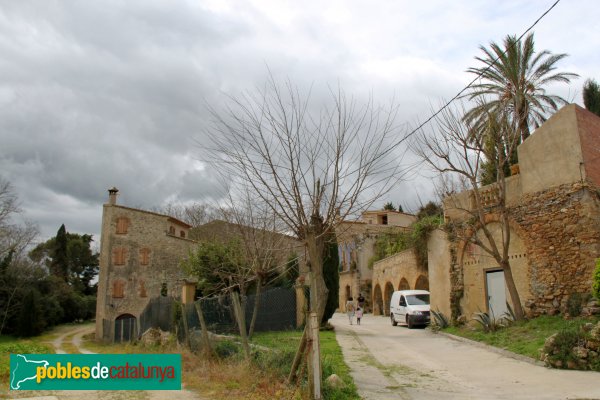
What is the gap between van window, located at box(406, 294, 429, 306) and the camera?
2241 centimetres

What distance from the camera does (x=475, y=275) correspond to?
718 inches

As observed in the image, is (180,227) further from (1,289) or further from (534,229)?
(534,229)

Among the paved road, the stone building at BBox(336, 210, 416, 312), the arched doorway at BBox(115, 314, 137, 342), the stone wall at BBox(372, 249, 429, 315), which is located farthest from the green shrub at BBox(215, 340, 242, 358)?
the stone building at BBox(336, 210, 416, 312)

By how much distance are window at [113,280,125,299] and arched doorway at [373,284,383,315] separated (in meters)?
19.3

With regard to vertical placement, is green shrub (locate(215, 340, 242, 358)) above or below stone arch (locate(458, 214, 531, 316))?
below

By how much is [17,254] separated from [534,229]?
41413 mm

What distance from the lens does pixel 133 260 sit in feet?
124

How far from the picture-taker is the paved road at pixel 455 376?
7.81 meters

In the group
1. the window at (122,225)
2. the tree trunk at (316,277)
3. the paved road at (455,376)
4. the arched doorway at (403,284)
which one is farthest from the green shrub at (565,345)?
the window at (122,225)

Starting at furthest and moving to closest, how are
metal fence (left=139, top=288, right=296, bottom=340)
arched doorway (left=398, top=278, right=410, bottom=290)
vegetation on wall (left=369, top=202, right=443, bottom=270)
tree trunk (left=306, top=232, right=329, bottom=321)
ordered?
1. arched doorway (left=398, top=278, right=410, bottom=290)
2. vegetation on wall (left=369, top=202, right=443, bottom=270)
3. metal fence (left=139, top=288, right=296, bottom=340)
4. tree trunk (left=306, top=232, right=329, bottom=321)

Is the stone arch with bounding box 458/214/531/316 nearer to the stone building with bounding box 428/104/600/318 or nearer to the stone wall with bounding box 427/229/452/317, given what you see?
the stone building with bounding box 428/104/600/318

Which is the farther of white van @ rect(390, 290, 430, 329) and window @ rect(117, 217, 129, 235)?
window @ rect(117, 217, 129, 235)

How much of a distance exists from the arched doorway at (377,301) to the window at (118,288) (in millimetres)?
19349

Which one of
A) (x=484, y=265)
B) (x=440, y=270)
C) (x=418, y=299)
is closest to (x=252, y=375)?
(x=484, y=265)
